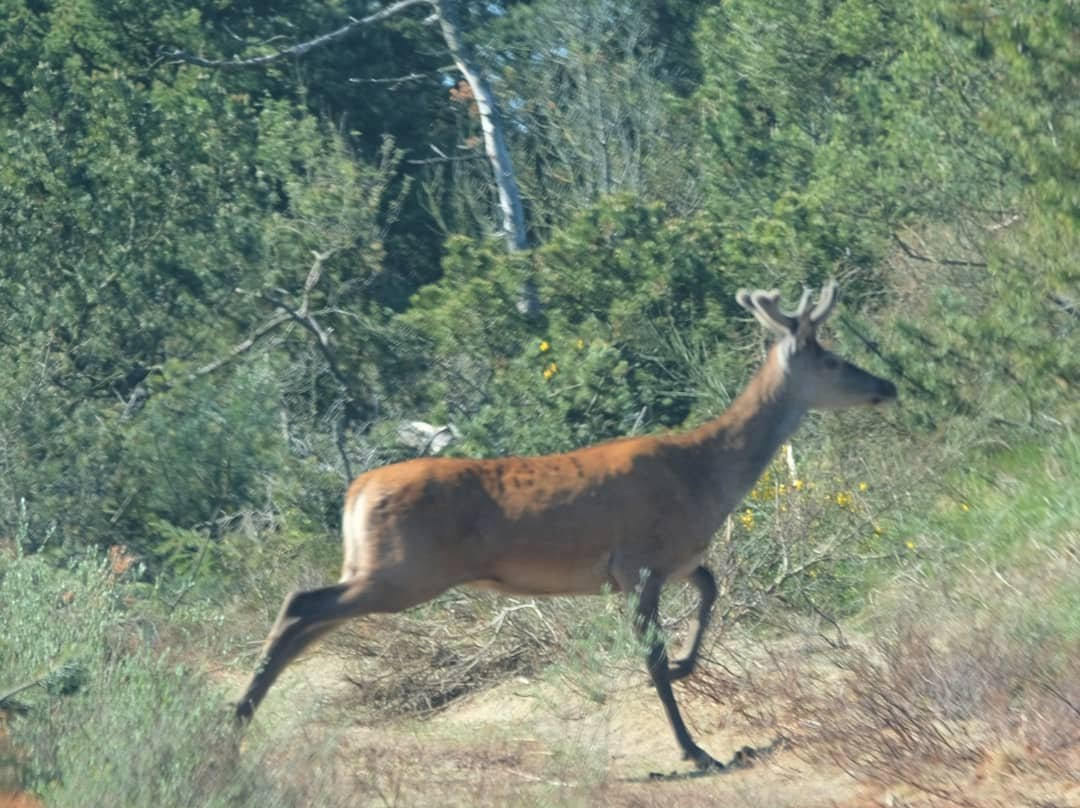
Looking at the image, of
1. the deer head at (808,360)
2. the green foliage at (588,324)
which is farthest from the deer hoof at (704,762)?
the green foliage at (588,324)

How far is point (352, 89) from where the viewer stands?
1000 inches

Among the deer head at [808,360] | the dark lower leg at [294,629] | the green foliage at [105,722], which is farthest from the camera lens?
the deer head at [808,360]

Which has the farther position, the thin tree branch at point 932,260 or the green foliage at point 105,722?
the thin tree branch at point 932,260

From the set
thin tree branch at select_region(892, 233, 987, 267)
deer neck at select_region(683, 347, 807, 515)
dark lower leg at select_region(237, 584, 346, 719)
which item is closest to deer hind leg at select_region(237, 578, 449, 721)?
dark lower leg at select_region(237, 584, 346, 719)

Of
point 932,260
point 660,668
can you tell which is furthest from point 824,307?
point 932,260

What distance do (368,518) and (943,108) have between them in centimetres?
901

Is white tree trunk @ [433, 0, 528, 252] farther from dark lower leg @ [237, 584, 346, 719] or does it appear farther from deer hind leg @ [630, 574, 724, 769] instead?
dark lower leg @ [237, 584, 346, 719]

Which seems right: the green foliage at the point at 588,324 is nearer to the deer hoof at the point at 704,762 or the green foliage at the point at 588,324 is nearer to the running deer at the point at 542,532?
the running deer at the point at 542,532

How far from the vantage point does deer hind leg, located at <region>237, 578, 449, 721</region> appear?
938 cm

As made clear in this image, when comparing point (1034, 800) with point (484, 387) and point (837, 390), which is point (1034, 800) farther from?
point (484, 387)

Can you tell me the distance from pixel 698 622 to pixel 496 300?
7.53 m

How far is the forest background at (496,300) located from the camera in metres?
11.9

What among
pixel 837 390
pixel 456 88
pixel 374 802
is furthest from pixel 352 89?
pixel 374 802

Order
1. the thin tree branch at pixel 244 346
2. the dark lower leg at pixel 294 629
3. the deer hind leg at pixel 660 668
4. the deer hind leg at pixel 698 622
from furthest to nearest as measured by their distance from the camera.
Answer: the thin tree branch at pixel 244 346 < the deer hind leg at pixel 698 622 < the deer hind leg at pixel 660 668 < the dark lower leg at pixel 294 629
